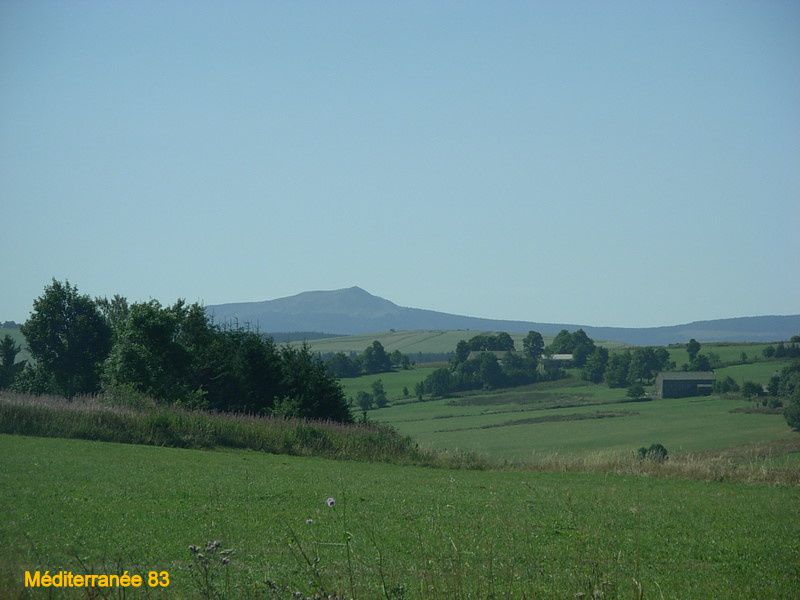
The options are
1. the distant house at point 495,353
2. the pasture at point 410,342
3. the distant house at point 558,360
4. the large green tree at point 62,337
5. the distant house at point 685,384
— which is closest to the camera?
the large green tree at point 62,337

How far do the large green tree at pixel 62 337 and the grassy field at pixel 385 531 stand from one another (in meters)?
26.7

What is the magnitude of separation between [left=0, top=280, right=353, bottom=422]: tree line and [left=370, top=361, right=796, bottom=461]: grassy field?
475 inches

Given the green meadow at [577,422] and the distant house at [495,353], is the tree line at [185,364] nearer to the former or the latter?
the green meadow at [577,422]

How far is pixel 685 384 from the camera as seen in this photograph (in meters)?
79.5

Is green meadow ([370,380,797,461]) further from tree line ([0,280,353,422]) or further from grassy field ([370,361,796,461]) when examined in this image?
tree line ([0,280,353,422])

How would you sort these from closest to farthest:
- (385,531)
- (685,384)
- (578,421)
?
1. (385,531)
2. (578,421)
3. (685,384)

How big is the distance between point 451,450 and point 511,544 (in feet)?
61.2

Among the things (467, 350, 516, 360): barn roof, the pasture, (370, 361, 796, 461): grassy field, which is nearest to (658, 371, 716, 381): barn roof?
(370, 361, 796, 461): grassy field

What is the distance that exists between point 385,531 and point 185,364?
26609mm

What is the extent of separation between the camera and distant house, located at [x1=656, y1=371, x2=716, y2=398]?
256 feet

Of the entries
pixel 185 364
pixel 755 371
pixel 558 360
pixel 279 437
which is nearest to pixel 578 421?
pixel 755 371

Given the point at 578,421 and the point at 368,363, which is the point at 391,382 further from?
the point at 578,421

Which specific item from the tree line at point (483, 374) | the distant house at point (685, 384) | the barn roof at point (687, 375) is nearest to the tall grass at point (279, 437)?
the distant house at point (685, 384)

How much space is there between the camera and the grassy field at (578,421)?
5547 cm
